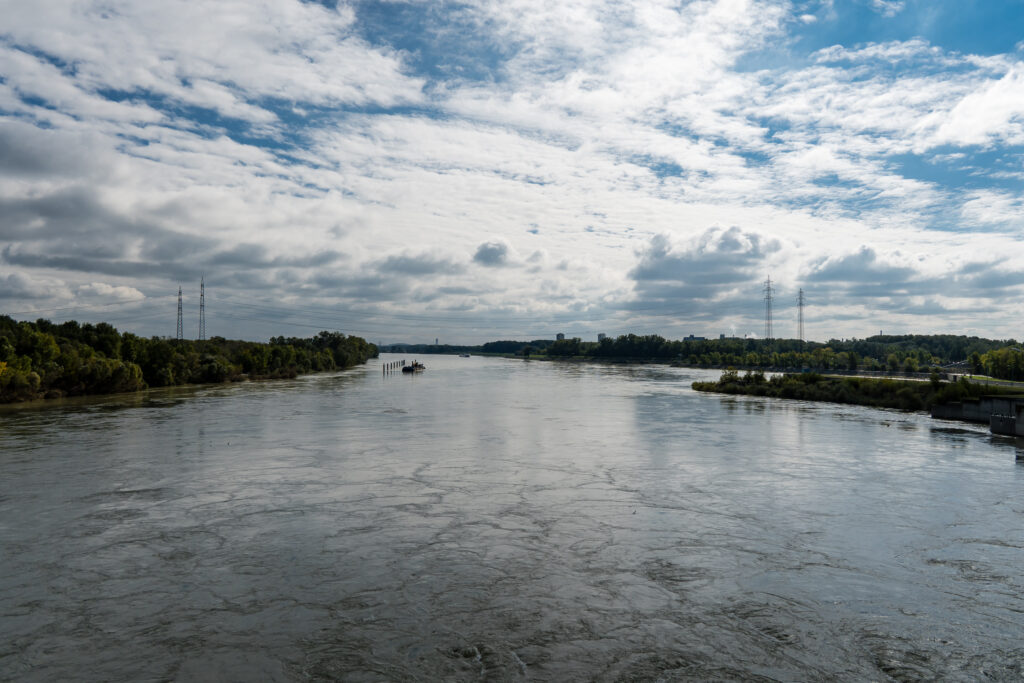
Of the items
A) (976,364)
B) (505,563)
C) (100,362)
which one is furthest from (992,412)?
(100,362)

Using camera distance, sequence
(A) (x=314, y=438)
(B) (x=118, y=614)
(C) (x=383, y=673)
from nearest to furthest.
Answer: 1. (C) (x=383, y=673)
2. (B) (x=118, y=614)
3. (A) (x=314, y=438)

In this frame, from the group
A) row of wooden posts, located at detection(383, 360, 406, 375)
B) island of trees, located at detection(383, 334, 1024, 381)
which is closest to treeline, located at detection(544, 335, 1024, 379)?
island of trees, located at detection(383, 334, 1024, 381)

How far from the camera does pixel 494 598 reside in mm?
11289

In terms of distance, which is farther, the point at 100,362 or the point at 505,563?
the point at 100,362

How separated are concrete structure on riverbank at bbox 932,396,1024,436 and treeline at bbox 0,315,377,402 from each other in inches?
2478

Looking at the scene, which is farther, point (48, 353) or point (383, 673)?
point (48, 353)

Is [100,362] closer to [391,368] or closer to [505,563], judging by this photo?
[505,563]

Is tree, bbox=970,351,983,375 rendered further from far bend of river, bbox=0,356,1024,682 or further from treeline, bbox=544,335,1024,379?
far bend of river, bbox=0,356,1024,682

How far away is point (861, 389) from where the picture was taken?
5681cm

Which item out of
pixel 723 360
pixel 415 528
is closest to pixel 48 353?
pixel 415 528

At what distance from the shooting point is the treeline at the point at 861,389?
4738 centimetres

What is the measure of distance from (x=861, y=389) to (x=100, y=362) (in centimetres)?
6578

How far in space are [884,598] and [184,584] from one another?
12.5 meters

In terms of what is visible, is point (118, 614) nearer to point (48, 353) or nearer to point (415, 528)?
point (415, 528)
